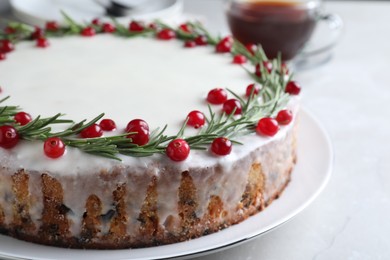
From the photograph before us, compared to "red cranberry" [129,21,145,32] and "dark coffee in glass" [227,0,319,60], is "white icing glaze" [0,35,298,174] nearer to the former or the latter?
"red cranberry" [129,21,145,32]

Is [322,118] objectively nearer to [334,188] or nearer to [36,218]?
[334,188]

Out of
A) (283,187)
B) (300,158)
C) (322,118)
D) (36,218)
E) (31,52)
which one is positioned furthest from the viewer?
(322,118)

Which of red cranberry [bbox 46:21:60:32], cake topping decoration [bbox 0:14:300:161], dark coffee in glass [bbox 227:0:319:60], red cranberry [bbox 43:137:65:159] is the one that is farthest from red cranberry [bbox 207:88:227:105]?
dark coffee in glass [bbox 227:0:319:60]

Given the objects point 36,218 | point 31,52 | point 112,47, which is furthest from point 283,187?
point 31,52

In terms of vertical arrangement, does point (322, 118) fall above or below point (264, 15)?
below

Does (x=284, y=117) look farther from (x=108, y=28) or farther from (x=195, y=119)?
(x=108, y=28)

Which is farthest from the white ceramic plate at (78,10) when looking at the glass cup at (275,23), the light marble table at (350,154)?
the light marble table at (350,154)
